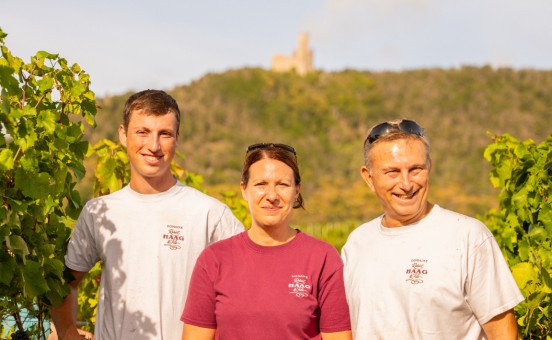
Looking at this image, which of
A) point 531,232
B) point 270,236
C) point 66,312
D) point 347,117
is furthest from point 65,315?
point 347,117

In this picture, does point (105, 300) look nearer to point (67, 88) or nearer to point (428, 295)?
point (67, 88)

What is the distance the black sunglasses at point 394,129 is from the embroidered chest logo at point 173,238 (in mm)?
1001

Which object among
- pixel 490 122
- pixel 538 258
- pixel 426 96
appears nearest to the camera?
pixel 538 258

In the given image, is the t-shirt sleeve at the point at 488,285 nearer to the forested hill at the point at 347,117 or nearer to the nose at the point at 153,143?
the nose at the point at 153,143

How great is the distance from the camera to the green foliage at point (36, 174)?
3781mm

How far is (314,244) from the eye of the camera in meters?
3.57

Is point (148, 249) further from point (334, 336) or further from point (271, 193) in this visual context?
point (334, 336)

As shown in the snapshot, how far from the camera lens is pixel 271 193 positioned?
354 cm

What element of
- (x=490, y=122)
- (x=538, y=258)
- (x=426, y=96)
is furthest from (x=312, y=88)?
(x=538, y=258)

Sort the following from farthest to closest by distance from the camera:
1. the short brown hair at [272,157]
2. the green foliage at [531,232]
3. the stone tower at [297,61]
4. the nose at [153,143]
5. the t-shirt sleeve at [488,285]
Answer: the stone tower at [297,61], the green foliage at [531,232], the nose at [153,143], the short brown hair at [272,157], the t-shirt sleeve at [488,285]

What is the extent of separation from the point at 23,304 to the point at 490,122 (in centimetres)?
8848

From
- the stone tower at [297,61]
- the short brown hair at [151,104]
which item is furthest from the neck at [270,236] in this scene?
the stone tower at [297,61]

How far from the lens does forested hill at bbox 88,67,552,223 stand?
72.4 metres

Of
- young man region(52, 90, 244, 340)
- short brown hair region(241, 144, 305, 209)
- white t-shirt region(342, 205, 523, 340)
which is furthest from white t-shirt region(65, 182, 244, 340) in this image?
white t-shirt region(342, 205, 523, 340)
